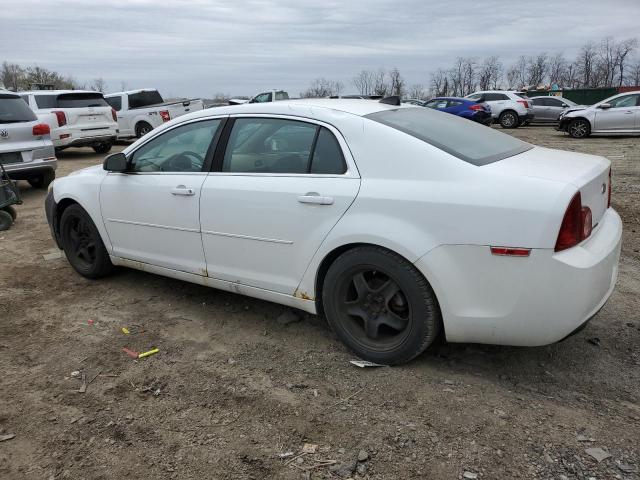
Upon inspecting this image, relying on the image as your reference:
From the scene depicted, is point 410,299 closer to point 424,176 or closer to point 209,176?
point 424,176

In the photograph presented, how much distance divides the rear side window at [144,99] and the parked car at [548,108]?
16.2 m

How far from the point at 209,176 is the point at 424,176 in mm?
1585

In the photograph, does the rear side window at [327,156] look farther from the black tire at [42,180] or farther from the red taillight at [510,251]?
the black tire at [42,180]

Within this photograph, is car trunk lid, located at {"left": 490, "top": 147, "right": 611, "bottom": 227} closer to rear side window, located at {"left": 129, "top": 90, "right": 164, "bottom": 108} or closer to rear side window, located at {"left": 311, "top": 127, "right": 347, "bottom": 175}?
rear side window, located at {"left": 311, "top": 127, "right": 347, "bottom": 175}

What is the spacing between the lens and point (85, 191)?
452 cm

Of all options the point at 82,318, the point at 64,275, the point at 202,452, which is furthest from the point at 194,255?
the point at 64,275

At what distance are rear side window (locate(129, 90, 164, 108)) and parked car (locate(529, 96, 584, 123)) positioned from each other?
16.2 meters

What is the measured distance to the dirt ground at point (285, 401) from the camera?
94.7 inches

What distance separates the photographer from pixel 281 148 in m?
3.46

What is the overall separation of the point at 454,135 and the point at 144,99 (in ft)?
53.8

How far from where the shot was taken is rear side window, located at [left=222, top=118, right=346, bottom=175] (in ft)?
10.6

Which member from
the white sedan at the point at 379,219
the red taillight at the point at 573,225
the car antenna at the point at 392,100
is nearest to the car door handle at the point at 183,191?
the white sedan at the point at 379,219

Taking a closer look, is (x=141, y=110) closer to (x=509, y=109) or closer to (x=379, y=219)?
(x=509, y=109)

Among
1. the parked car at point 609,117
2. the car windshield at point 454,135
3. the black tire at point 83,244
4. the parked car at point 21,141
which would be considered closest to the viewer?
the car windshield at point 454,135
